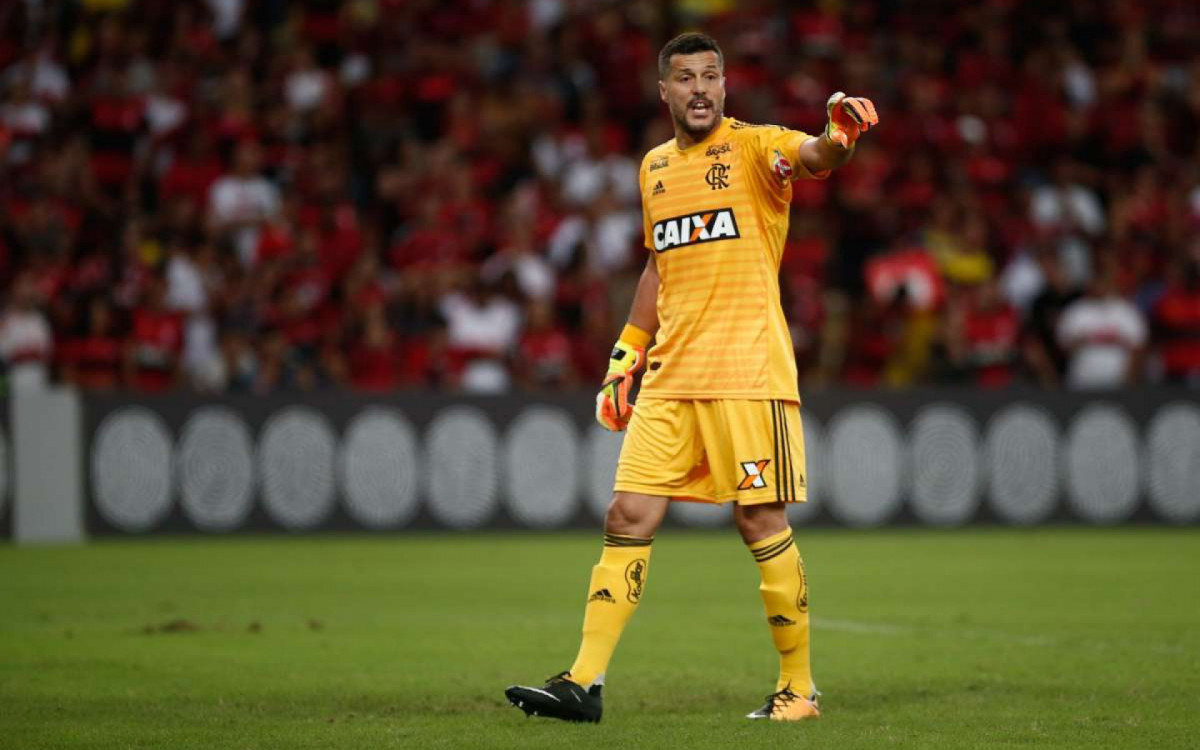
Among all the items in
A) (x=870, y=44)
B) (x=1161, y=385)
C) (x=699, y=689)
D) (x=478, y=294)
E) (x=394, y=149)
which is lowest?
(x=699, y=689)

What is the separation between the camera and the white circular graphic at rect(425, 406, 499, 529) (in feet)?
54.1

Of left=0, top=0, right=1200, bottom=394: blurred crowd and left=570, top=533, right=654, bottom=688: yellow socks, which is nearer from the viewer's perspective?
left=570, top=533, right=654, bottom=688: yellow socks

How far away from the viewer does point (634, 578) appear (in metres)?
6.68

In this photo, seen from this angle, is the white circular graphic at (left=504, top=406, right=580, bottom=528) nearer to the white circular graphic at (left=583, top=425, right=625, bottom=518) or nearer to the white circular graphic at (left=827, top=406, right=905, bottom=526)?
the white circular graphic at (left=583, top=425, right=625, bottom=518)

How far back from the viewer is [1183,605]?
10.6 meters

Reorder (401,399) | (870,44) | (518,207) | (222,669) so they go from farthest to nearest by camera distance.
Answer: (870,44) → (518,207) → (401,399) → (222,669)

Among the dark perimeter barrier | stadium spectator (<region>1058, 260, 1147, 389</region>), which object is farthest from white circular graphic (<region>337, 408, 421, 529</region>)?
stadium spectator (<region>1058, 260, 1147, 389</region>)

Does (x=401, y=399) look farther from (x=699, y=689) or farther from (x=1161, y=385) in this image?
(x=699, y=689)

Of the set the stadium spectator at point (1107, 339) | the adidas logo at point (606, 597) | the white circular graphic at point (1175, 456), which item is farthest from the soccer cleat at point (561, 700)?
the stadium spectator at point (1107, 339)

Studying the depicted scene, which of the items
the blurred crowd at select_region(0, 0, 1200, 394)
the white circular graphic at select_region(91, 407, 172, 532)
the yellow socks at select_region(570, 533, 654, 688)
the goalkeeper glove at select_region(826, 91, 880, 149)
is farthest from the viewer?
the blurred crowd at select_region(0, 0, 1200, 394)

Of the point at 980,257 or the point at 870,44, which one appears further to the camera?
the point at 870,44

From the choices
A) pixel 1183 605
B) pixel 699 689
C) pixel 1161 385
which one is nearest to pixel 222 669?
pixel 699 689

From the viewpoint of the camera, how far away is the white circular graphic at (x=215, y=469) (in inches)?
633

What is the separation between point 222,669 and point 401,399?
8.45m
